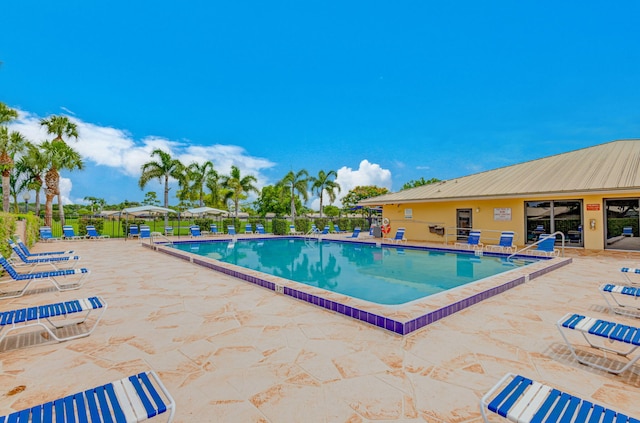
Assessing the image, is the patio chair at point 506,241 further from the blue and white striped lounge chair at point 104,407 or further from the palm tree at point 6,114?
the palm tree at point 6,114

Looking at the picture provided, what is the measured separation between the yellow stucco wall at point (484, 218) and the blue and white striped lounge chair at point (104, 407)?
15.4 meters

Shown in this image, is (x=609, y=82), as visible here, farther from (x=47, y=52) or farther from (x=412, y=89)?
(x=47, y=52)

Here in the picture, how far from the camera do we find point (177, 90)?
3098 centimetres

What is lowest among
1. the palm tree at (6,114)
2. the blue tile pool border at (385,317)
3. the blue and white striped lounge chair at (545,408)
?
the blue tile pool border at (385,317)

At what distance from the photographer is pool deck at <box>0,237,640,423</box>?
8.33ft

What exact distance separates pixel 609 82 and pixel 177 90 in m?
40.5

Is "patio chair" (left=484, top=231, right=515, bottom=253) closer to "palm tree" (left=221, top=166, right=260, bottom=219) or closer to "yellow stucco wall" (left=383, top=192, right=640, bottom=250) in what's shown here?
"yellow stucco wall" (left=383, top=192, right=640, bottom=250)

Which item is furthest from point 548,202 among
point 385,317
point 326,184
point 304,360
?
point 326,184

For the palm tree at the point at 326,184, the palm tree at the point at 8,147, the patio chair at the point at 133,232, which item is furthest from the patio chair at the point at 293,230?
the palm tree at the point at 8,147

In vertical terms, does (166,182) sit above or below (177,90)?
below

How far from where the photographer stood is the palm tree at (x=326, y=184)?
98.2ft

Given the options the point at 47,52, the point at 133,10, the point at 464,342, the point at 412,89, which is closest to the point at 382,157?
the point at 412,89

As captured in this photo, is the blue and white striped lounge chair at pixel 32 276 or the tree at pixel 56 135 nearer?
the blue and white striped lounge chair at pixel 32 276

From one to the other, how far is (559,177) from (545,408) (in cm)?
1629
